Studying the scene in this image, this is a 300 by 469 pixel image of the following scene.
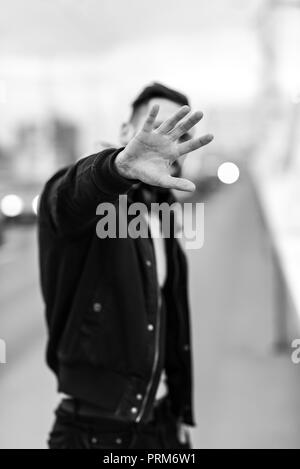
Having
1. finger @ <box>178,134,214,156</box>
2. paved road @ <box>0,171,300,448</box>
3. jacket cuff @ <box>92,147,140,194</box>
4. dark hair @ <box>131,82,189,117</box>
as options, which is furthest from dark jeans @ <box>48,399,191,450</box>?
paved road @ <box>0,171,300,448</box>

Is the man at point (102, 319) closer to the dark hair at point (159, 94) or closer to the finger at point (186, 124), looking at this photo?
the dark hair at point (159, 94)

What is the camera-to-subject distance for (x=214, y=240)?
31.8 feet

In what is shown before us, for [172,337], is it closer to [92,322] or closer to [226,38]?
[92,322]

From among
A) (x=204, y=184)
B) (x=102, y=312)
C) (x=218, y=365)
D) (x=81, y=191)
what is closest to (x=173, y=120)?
(x=81, y=191)

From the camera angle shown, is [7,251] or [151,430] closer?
[151,430]

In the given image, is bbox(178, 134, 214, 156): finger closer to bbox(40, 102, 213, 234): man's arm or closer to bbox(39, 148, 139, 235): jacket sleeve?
bbox(40, 102, 213, 234): man's arm

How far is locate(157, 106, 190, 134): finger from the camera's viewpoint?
1.24 meters

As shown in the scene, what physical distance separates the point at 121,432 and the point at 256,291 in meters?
4.96

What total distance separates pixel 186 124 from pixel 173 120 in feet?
0.09

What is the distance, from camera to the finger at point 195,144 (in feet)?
4.12

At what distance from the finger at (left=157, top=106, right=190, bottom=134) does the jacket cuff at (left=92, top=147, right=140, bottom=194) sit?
0.11m

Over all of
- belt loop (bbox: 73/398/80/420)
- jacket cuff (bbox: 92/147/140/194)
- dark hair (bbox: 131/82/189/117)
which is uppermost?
dark hair (bbox: 131/82/189/117)

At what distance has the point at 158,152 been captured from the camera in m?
1.31
